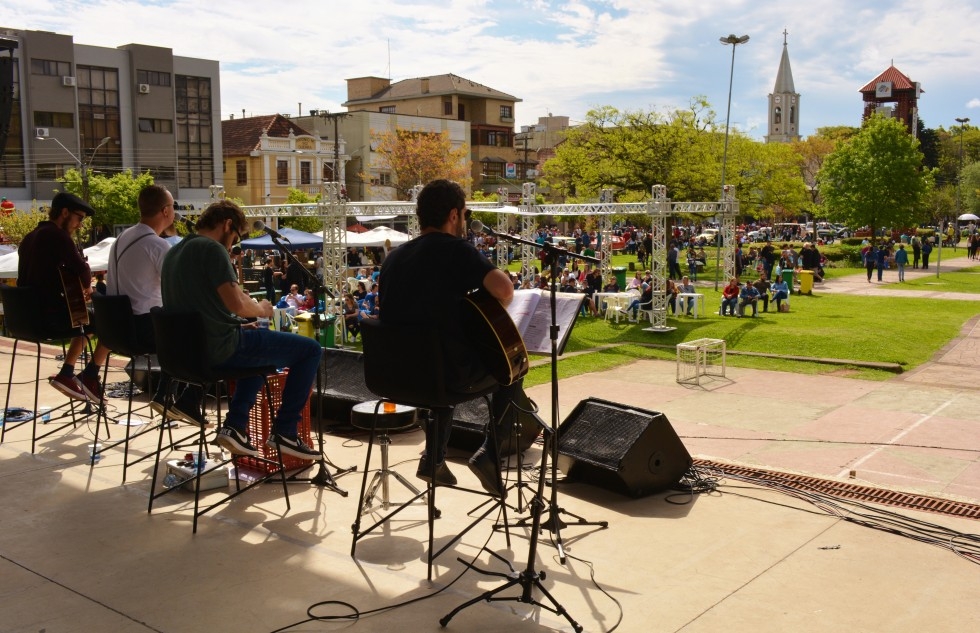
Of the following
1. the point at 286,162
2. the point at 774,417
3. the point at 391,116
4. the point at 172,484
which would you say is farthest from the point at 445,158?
the point at 172,484

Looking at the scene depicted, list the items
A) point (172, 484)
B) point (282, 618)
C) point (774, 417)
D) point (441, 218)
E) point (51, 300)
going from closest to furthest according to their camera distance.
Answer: point (282, 618) < point (441, 218) < point (172, 484) < point (51, 300) < point (774, 417)

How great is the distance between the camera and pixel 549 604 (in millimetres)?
4035

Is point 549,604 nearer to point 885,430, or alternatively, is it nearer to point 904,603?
point 904,603

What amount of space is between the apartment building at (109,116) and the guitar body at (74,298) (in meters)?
44.6

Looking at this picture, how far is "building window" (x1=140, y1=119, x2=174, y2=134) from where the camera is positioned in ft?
185

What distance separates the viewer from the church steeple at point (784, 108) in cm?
14412

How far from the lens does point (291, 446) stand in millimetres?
5352

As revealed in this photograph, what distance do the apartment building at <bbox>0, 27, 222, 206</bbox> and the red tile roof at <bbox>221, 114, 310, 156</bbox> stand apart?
253cm

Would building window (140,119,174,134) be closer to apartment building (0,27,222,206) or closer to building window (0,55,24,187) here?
apartment building (0,27,222,206)

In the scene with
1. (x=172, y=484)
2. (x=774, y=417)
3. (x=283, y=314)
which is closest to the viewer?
(x=172, y=484)

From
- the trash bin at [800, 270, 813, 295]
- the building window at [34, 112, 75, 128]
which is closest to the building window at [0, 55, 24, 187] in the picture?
the building window at [34, 112, 75, 128]

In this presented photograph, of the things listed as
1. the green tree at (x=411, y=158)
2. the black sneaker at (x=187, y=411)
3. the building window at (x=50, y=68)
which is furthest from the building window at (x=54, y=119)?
the black sneaker at (x=187, y=411)

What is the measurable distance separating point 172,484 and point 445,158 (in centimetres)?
6312

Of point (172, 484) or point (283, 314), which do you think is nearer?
point (172, 484)
